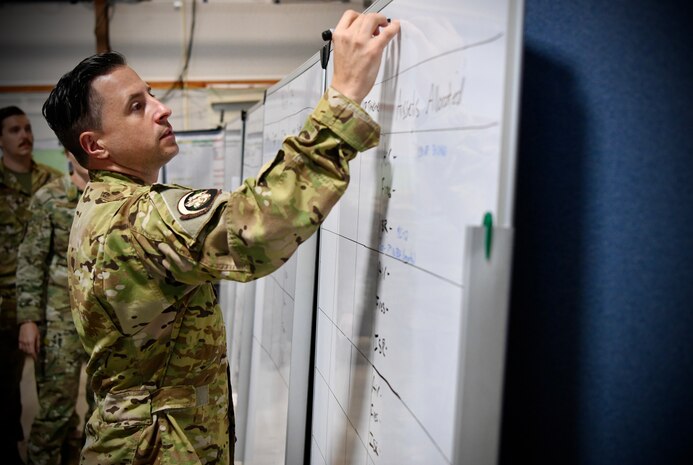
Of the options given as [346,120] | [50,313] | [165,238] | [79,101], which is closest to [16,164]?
[50,313]

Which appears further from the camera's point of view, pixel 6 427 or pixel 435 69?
pixel 6 427

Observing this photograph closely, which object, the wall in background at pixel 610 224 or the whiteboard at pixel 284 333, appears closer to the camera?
the wall in background at pixel 610 224

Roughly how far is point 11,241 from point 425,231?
2.75 meters

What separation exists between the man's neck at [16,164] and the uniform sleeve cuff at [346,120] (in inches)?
108

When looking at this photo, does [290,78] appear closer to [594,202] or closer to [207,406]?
[207,406]

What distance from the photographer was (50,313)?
2230 millimetres

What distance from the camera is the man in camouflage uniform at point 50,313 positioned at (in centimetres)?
219

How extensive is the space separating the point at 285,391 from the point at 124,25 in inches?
133

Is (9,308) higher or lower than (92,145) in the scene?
lower

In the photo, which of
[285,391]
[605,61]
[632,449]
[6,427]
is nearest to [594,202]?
[605,61]

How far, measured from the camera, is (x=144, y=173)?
41.2 inches

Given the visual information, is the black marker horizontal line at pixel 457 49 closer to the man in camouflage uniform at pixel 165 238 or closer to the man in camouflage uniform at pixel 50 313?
the man in camouflage uniform at pixel 165 238

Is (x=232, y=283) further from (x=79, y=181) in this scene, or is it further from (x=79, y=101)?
(x=79, y=101)

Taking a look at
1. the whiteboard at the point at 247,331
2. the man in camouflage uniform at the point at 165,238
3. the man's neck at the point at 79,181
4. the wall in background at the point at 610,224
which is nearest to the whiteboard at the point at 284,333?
the whiteboard at the point at 247,331
